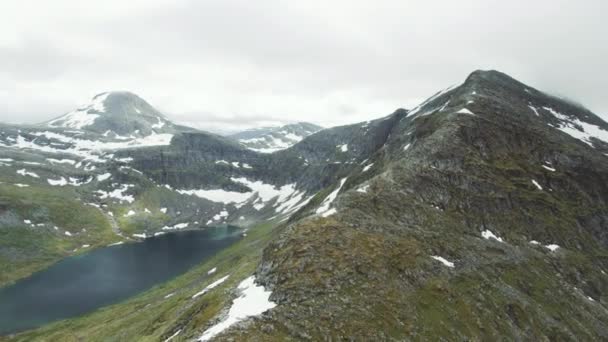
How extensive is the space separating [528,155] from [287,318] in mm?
97301

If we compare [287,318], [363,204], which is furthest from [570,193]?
[287,318]

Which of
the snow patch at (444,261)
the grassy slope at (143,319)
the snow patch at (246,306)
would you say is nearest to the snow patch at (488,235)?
the snow patch at (444,261)

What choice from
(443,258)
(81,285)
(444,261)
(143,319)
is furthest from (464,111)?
(81,285)

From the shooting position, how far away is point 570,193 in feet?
334

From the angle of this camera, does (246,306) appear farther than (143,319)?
No

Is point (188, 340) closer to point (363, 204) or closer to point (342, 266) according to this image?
point (342, 266)

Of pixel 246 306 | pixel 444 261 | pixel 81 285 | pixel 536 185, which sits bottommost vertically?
pixel 81 285

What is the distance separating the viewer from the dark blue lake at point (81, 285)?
129000mm

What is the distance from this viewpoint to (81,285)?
155750mm

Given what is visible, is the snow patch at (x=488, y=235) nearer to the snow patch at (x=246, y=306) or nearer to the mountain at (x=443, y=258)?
the mountain at (x=443, y=258)

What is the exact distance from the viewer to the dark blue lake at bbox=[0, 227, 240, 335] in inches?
5079

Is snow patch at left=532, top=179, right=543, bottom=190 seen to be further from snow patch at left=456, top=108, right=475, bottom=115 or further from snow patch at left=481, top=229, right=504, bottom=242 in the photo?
snow patch at left=481, top=229, right=504, bottom=242

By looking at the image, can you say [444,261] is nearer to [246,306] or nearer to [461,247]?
[461,247]

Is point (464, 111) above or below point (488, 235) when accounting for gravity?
above
